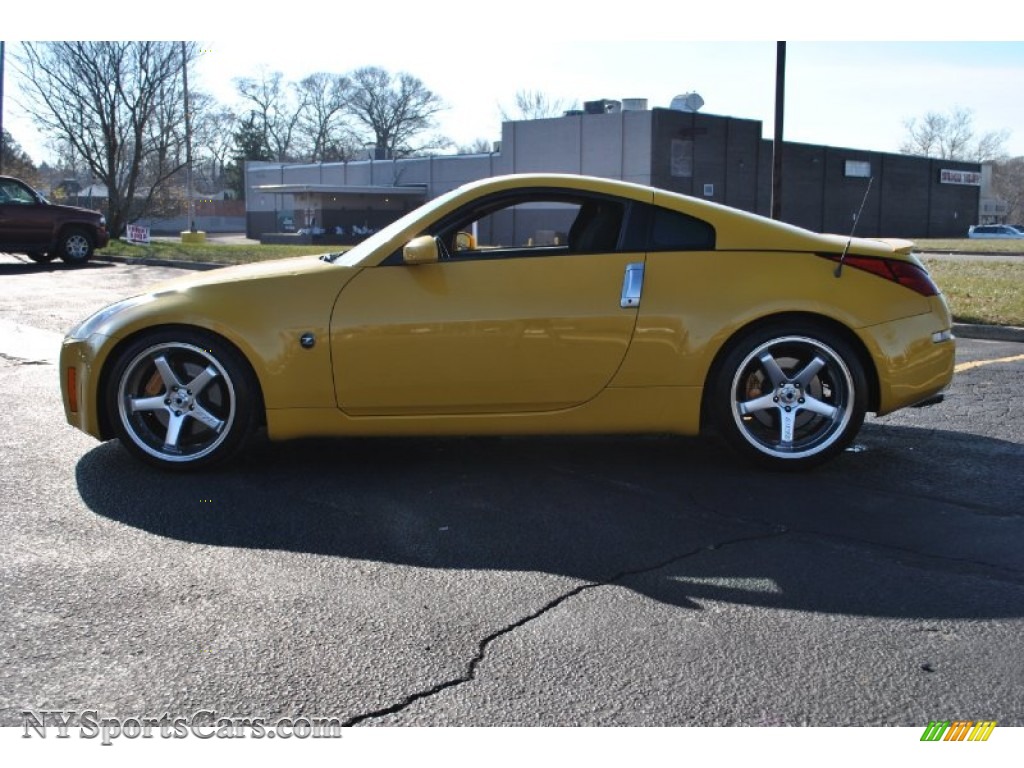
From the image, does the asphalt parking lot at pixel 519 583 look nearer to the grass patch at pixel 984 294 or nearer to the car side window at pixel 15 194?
the grass patch at pixel 984 294

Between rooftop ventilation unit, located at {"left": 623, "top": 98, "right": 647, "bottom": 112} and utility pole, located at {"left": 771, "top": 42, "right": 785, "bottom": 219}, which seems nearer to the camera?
utility pole, located at {"left": 771, "top": 42, "right": 785, "bottom": 219}

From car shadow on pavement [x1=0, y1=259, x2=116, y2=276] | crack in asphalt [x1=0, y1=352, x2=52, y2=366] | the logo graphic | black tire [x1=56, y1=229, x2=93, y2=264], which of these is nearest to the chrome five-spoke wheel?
the logo graphic

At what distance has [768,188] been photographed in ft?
166

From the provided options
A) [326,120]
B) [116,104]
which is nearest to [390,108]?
[326,120]

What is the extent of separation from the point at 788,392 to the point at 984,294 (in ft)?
33.2

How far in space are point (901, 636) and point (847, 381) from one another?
2076 millimetres

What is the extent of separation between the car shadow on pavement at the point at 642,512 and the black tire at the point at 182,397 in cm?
15

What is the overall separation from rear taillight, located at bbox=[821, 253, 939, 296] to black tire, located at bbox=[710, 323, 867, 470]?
0.37 metres

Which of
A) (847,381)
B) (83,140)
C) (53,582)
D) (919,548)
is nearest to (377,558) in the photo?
(53,582)

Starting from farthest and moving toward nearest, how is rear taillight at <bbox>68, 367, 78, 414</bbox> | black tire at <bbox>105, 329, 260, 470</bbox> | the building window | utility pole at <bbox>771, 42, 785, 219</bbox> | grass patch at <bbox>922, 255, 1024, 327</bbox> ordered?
the building window → utility pole at <bbox>771, 42, 785, 219</bbox> → grass patch at <bbox>922, 255, 1024, 327</bbox> → rear taillight at <bbox>68, 367, 78, 414</bbox> → black tire at <bbox>105, 329, 260, 470</bbox>

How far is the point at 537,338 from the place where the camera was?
496 centimetres

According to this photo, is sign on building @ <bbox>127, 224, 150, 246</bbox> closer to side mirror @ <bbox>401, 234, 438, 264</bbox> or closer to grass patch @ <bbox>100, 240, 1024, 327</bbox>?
grass patch @ <bbox>100, 240, 1024, 327</bbox>

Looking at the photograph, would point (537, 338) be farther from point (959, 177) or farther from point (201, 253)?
point (959, 177)

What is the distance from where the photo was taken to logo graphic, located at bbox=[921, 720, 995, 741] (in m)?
2.65
